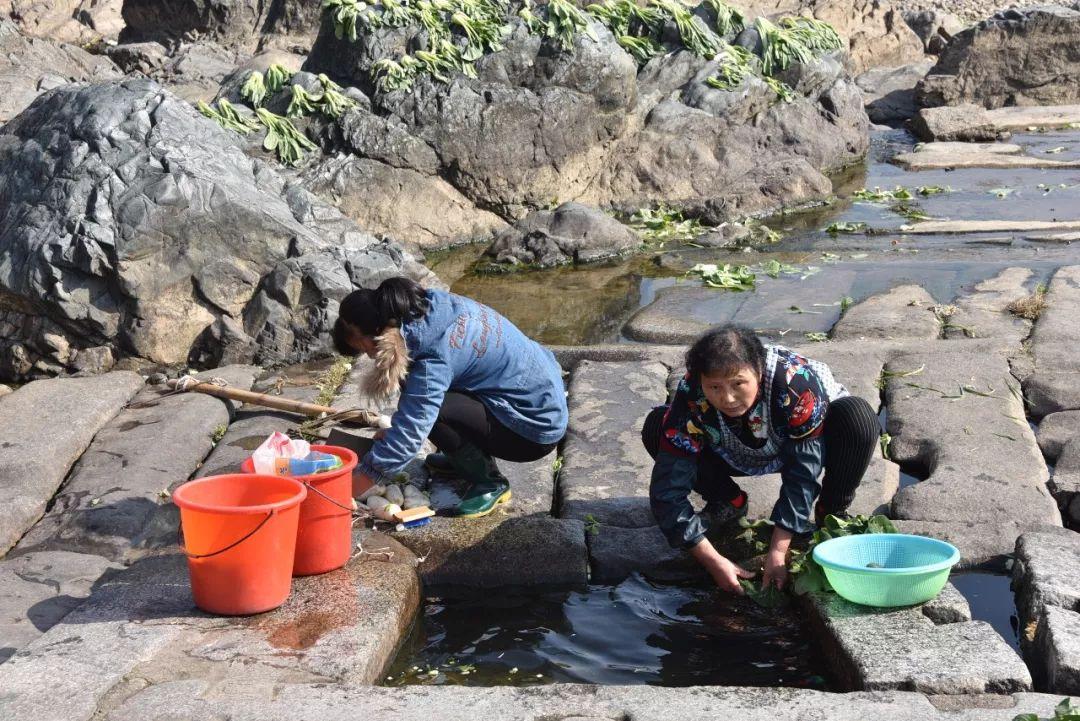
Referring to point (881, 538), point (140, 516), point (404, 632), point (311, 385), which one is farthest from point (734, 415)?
point (311, 385)

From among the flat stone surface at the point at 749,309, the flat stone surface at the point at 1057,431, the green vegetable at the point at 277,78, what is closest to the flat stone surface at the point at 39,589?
the flat stone surface at the point at 749,309

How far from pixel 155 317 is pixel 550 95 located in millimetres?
5528

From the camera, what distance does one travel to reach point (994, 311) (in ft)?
24.8

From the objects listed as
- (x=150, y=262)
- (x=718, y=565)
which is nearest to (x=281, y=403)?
(x=150, y=262)

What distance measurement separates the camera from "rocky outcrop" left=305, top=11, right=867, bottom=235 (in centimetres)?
1116

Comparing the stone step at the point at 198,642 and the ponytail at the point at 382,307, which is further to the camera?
the ponytail at the point at 382,307

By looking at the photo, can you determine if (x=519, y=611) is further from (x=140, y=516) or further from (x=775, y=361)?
(x=140, y=516)

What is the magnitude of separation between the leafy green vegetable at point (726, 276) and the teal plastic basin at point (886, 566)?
4999mm

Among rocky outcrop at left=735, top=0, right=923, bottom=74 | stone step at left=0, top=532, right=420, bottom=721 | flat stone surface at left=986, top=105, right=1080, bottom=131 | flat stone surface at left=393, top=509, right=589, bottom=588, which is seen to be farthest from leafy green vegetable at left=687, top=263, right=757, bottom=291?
rocky outcrop at left=735, top=0, right=923, bottom=74

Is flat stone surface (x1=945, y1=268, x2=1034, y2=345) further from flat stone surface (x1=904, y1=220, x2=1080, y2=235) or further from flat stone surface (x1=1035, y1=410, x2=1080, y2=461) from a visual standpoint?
flat stone surface (x1=904, y1=220, x2=1080, y2=235)

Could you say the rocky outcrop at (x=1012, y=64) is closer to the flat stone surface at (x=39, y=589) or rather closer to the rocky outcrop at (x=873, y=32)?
the rocky outcrop at (x=873, y=32)

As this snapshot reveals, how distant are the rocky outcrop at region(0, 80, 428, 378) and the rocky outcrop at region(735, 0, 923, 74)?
677 inches

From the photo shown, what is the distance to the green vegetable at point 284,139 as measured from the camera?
11.0 m

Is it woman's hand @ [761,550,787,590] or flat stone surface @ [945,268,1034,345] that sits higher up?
flat stone surface @ [945,268,1034,345]
